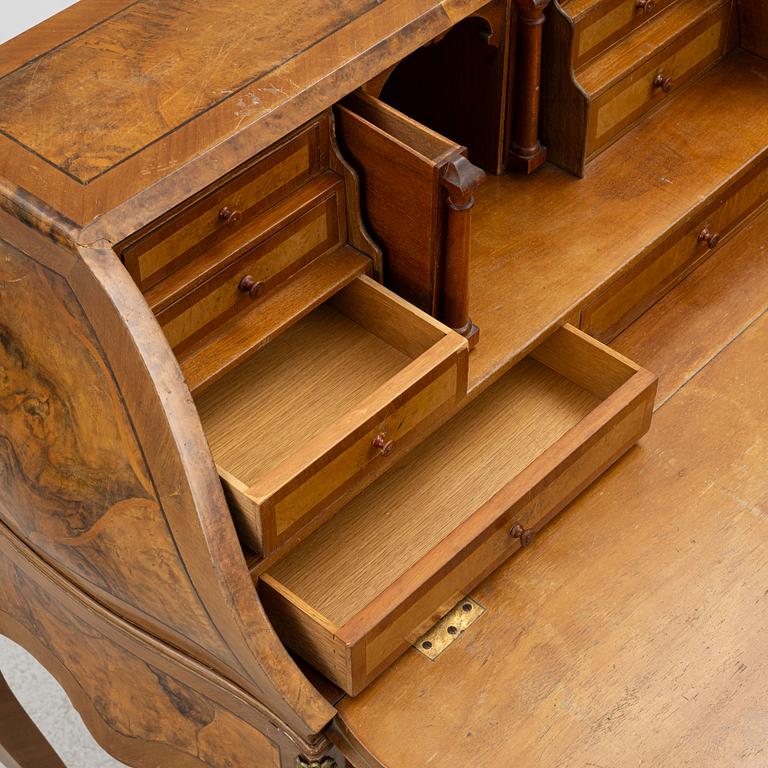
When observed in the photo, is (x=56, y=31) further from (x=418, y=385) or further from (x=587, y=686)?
(x=587, y=686)

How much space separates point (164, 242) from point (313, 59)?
0.27 metres

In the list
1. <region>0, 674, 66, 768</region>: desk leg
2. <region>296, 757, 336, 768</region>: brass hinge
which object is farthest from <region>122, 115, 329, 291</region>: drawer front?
<region>0, 674, 66, 768</region>: desk leg

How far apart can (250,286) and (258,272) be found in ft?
0.08

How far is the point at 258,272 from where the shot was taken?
1627 mm

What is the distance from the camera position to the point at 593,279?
1890 millimetres

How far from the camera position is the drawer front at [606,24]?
76.1 inches

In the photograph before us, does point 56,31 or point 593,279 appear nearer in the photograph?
point 56,31

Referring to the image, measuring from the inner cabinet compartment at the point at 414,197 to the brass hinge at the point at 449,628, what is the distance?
36 cm

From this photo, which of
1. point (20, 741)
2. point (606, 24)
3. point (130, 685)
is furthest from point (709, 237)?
point (20, 741)

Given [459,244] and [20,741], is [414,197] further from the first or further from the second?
[20,741]

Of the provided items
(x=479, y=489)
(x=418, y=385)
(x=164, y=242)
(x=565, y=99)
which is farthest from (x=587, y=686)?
(x=565, y=99)

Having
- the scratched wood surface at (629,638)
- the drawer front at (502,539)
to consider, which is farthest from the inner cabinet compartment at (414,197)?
the scratched wood surface at (629,638)

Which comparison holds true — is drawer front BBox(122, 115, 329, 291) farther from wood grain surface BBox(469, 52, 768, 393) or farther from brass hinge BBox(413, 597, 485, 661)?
brass hinge BBox(413, 597, 485, 661)

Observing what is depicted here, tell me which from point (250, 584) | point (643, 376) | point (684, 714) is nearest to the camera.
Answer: point (250, 584)
